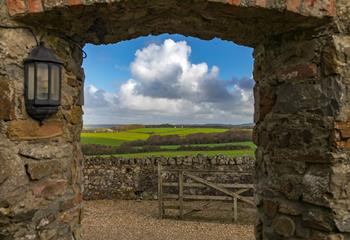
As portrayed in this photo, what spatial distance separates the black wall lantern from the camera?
218 centimetres

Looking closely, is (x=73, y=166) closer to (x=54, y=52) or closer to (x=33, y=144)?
(x=33, y=144)

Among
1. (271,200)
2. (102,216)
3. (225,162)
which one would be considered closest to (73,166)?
(271,200)

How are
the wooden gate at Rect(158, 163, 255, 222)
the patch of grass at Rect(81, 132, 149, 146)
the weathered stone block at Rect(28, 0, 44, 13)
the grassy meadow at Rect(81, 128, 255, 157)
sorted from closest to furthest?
the weathered stone block at Rect(28, 0, 44, 13) < the wooden gate at Rect(158, 163, 255, 222) < the grassy meadow at Rect(81, 128, 255, 157) < the patch of grass at Rect(81, 132, 149, 146)

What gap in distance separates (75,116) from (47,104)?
47 cm

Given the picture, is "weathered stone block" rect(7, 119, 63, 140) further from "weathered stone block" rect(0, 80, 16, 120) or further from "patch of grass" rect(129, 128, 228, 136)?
"patch of grass" rect(129, 128, 228, 136)

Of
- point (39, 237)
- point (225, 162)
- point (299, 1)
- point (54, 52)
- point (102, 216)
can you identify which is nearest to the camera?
point (299, 1)

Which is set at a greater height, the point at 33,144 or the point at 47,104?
the point at 47,104

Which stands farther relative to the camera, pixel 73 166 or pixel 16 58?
pixel 73 166

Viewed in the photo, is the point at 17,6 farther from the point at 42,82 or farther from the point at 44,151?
the point at 44,151

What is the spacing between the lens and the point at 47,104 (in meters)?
2.22

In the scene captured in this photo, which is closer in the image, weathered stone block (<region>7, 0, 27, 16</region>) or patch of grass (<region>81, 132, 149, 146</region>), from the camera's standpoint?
weathered stone block (<region>7, 0, 27, 16</region>)

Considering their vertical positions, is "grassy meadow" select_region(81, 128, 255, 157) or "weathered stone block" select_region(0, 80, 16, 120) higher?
"weathered stone block" select_region(0, 80, 16, 120)

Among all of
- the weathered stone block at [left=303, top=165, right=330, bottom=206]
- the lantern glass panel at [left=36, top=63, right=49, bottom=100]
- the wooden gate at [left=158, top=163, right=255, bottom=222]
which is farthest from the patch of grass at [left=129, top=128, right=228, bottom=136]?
the lantern glass panel at [left=36, top=63, right=49, bottom=100]

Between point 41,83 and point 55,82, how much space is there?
0.34 ft
